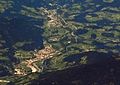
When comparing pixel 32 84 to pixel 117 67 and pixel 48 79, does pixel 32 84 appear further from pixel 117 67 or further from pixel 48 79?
pixel 117 67

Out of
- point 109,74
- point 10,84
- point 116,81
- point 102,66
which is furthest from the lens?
point 10,84

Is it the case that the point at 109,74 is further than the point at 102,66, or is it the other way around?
the point at 102,66

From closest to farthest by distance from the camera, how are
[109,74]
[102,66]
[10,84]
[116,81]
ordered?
[116,81], [109,74], [102,66], [10,84]

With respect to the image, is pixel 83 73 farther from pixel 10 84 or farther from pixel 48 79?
pixel 10 84

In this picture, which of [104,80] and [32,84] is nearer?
[104,80]

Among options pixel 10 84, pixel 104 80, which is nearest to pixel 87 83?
pixel 104 80

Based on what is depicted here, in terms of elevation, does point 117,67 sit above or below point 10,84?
above

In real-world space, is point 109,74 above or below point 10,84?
above

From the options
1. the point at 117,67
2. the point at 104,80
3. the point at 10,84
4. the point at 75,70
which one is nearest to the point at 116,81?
the point at 104,80
